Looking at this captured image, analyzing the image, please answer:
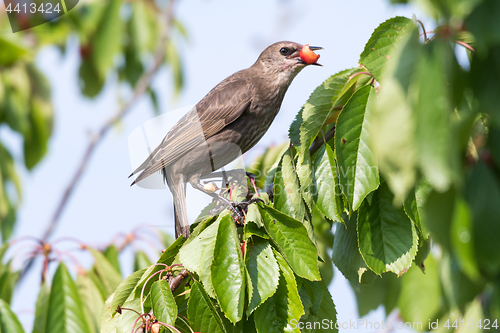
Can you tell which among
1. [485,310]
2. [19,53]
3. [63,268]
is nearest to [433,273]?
[485,310]

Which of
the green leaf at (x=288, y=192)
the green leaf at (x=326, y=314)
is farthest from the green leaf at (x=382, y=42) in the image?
the green leaf at (x=326, y=314)

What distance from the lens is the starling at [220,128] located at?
345cm

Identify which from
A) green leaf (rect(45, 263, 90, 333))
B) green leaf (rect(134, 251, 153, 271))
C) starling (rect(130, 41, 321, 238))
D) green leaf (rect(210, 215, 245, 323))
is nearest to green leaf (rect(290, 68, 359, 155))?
green leaf (rect(210, 215, 245, 323))

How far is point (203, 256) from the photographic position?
1908mm

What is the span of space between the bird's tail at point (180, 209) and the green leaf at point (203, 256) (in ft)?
1.61

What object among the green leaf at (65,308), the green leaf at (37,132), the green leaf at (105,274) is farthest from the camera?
the green leaf at (37,132)

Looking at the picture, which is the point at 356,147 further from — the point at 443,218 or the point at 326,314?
the point at 443,218

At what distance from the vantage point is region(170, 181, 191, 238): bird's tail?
9.26ft

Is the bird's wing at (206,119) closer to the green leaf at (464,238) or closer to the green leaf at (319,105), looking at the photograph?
the green leaf at (319,105)

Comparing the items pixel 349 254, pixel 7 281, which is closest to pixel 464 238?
pixel 349 254

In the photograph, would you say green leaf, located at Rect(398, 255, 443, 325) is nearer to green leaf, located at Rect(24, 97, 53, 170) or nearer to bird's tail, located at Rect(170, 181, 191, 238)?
bird's tail, located at Rect(170, 181, 191, 238)

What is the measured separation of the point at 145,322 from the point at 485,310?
5.11 feet

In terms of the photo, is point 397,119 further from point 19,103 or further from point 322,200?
point 19,103

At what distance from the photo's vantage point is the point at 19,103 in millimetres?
4652
